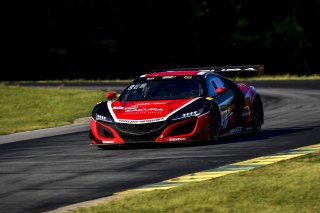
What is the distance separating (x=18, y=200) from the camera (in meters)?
10.6

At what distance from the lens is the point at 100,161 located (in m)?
14.6

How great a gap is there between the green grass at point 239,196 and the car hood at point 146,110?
4.58 m

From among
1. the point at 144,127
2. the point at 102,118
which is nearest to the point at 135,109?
the point at 144,127

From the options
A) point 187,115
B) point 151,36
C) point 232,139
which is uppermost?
point 187,115

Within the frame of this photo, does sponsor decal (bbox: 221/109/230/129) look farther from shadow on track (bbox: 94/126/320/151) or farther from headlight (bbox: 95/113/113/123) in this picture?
headlight (bbox: 95/113/113/123)

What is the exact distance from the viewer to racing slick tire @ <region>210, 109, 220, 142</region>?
653 inches

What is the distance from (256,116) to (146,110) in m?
3.25

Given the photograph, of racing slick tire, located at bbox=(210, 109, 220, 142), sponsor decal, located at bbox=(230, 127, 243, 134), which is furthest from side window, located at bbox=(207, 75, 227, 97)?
sponsor decal, located at bbox=(230, 127, 243, 134)

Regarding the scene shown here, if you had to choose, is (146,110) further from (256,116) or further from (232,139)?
(256,116)

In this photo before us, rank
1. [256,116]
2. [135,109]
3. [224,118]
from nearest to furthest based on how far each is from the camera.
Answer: [135,109] < [224,118] < [256,116]

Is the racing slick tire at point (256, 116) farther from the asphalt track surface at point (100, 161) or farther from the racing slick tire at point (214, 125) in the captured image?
the racing slick tire at point (214, 125)

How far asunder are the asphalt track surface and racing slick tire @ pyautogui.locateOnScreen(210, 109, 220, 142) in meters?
0.20

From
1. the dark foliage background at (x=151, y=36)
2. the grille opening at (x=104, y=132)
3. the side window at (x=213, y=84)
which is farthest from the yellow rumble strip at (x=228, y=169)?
the dark foliage background at (x=151, y=36)

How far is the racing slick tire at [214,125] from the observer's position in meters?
16.6
